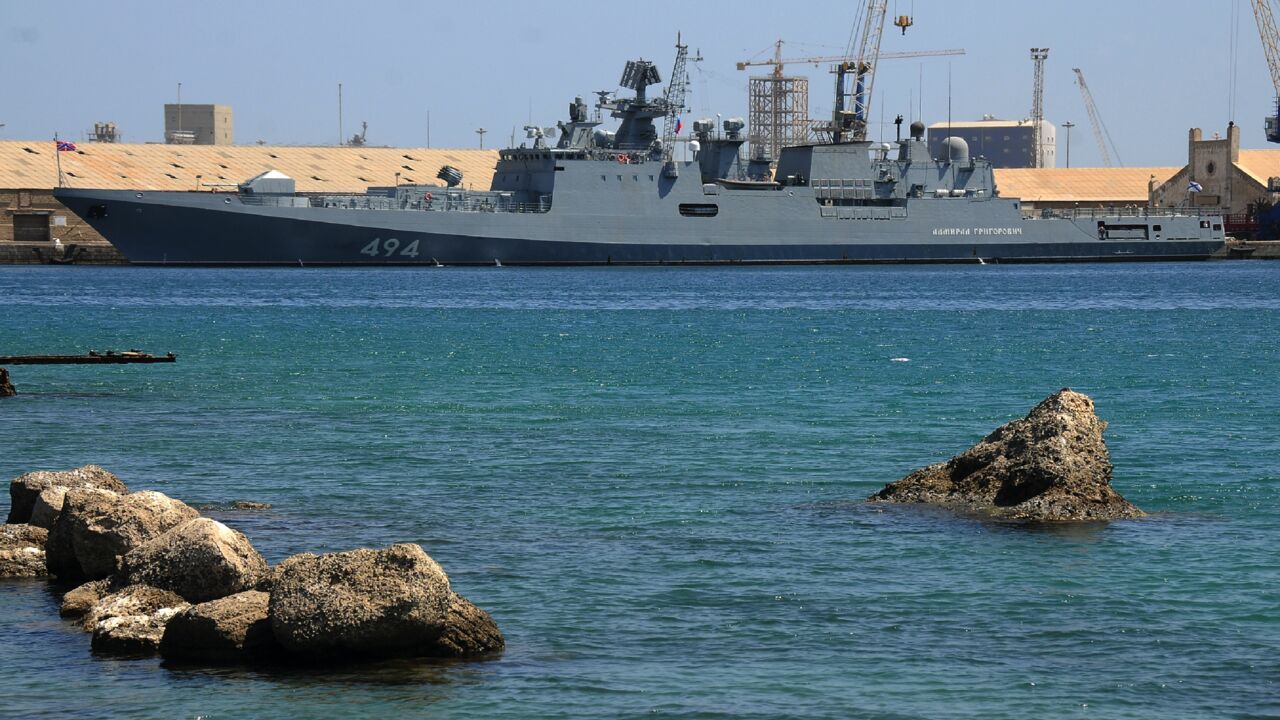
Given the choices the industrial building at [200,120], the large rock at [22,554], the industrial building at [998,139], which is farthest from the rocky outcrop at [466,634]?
the industrial building at [998,139]

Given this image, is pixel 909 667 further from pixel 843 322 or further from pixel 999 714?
pixel 843 322

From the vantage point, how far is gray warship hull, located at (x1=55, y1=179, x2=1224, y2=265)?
58.5m

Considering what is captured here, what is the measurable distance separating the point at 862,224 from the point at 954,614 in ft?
→ 189

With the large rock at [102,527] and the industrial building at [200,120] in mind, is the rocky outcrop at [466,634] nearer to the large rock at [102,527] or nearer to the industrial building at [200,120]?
the large rock at [102,527]

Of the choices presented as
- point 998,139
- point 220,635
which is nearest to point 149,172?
point 220,635

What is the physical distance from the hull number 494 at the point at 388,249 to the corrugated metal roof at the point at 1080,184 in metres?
39.2

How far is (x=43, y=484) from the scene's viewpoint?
37.3 ft

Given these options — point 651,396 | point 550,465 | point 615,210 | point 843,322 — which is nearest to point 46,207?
point 615,210

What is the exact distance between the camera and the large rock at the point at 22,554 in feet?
34.6

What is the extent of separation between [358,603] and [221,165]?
7534 cm

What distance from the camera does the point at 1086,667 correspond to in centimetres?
864

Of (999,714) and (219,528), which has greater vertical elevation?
(219,528)

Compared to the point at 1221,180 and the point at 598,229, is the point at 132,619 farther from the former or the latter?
the point at 1221,180

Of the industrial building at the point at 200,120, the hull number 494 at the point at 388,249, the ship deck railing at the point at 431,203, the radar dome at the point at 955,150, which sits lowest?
the hull number 494 at the point at 388,249
